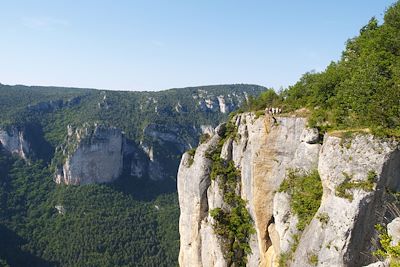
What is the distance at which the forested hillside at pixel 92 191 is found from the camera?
317ft

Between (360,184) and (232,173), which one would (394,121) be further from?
(232,173)

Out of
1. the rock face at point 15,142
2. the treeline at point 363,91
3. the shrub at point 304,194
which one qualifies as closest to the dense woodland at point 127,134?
the treeline at point 363,91

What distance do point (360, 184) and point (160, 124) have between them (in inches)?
5952

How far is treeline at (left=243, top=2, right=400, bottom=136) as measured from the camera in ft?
61.1

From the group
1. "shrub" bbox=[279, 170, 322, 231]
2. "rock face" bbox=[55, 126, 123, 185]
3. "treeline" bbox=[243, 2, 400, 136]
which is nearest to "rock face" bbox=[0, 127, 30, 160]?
"rock face" bbox=[55, 126, 123, 185]

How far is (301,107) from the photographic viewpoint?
24969mm

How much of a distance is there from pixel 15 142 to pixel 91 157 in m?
32.3

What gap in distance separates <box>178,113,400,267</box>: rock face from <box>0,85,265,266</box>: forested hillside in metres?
60.3

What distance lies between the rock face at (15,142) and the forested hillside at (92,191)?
Answer: 159 centimetres

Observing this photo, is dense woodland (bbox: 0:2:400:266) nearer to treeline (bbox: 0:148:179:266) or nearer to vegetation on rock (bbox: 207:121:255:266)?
treeline (bbox: 0:148:179:266)

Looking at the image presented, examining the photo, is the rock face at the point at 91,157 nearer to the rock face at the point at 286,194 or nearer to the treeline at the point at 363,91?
the rock face at the point at 286,194

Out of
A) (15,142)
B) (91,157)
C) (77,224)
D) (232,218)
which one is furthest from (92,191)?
(232,218)

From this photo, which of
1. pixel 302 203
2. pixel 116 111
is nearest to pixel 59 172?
pixel 116 111

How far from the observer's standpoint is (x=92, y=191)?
122 meters
